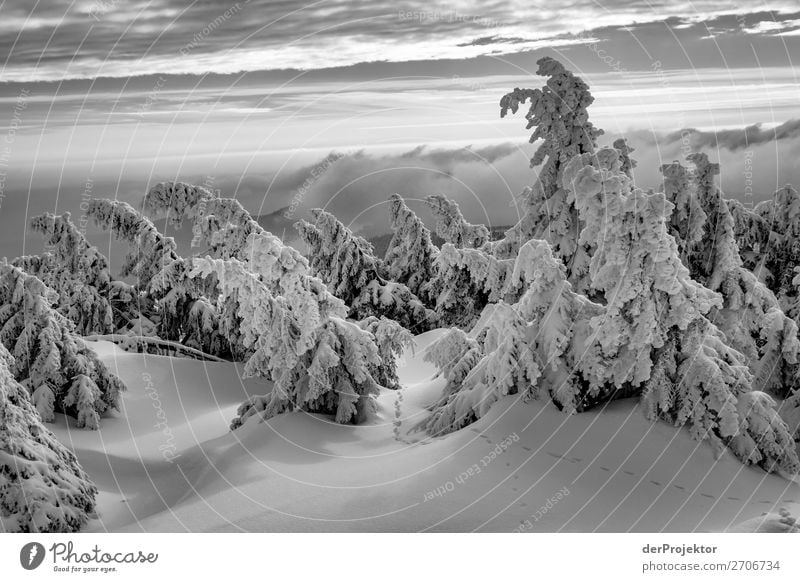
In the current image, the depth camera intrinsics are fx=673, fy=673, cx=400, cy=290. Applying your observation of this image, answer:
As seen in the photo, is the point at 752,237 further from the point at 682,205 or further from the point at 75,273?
the point at 75,273

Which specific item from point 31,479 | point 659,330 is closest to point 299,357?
point 31,479

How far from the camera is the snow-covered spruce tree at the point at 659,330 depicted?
994 centimetres

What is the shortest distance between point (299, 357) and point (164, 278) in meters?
7.84

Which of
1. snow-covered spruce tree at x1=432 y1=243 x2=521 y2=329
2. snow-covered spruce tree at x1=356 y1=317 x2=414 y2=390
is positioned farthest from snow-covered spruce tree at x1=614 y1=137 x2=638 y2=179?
snow-covered spruce tree at x1=356 y1=317 x2=414 y2=390

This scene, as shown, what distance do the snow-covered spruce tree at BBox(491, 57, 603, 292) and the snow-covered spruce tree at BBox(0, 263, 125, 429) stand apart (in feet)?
31.8

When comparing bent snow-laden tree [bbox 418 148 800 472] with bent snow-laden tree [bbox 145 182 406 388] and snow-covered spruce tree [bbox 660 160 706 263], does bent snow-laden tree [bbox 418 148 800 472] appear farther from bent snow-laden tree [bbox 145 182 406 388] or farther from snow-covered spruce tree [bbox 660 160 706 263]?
bent snow-laden tree [bbox 145 182 406 388]

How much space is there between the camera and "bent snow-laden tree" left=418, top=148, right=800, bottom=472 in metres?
10.0

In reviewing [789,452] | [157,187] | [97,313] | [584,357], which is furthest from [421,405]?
[97,313]

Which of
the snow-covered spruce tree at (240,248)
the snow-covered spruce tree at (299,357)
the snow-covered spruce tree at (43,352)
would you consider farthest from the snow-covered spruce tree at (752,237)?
the snow-covered spruce tree at (43,352)

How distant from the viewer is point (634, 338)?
10297mm

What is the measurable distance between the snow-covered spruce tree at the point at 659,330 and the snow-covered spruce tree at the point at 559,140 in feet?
8.72

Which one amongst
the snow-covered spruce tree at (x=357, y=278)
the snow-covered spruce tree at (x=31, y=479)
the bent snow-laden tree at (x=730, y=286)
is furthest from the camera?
the snow-covered spruce tree at (x=357, y=278)

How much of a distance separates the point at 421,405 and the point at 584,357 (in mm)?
4277

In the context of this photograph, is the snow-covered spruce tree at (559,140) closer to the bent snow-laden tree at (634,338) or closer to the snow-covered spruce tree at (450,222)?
the bent snow-laden tree at (634,338)
